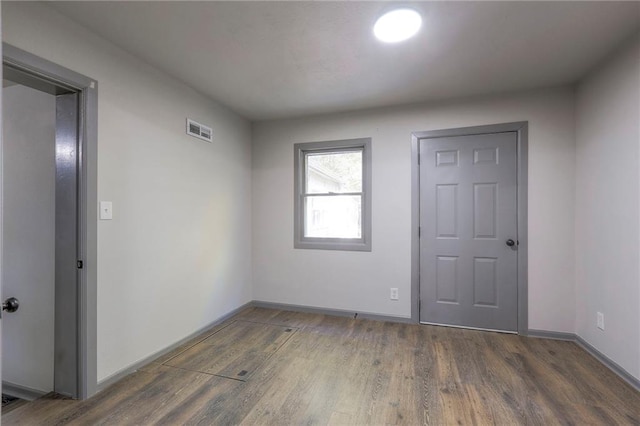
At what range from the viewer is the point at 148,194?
8.33ft

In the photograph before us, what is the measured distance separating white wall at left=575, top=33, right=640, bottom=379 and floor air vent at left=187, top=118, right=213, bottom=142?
3569mm

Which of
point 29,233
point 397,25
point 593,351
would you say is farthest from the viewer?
point 593,351

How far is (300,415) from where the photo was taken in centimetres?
191

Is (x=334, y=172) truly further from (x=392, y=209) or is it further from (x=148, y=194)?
(x=148, y=194)

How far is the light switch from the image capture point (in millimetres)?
2182

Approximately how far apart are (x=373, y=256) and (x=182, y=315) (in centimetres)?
208

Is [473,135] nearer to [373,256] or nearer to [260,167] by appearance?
[373,256]

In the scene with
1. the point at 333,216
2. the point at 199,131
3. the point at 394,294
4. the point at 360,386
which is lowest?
the point at 360,386

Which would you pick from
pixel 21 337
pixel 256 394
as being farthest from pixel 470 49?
pixel 21 337

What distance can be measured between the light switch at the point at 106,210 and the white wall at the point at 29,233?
0.39 m

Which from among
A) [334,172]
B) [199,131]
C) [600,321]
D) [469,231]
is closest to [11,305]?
[199,131]

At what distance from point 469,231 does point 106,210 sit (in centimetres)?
330

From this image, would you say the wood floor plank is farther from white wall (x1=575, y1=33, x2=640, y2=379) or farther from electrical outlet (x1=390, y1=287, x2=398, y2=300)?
white wall (x1=575, y1=33, x2=640, y2=379)

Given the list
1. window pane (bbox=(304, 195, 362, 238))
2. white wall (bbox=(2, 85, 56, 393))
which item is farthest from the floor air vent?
window pane (bbox=(304, 195, 362, 238))
